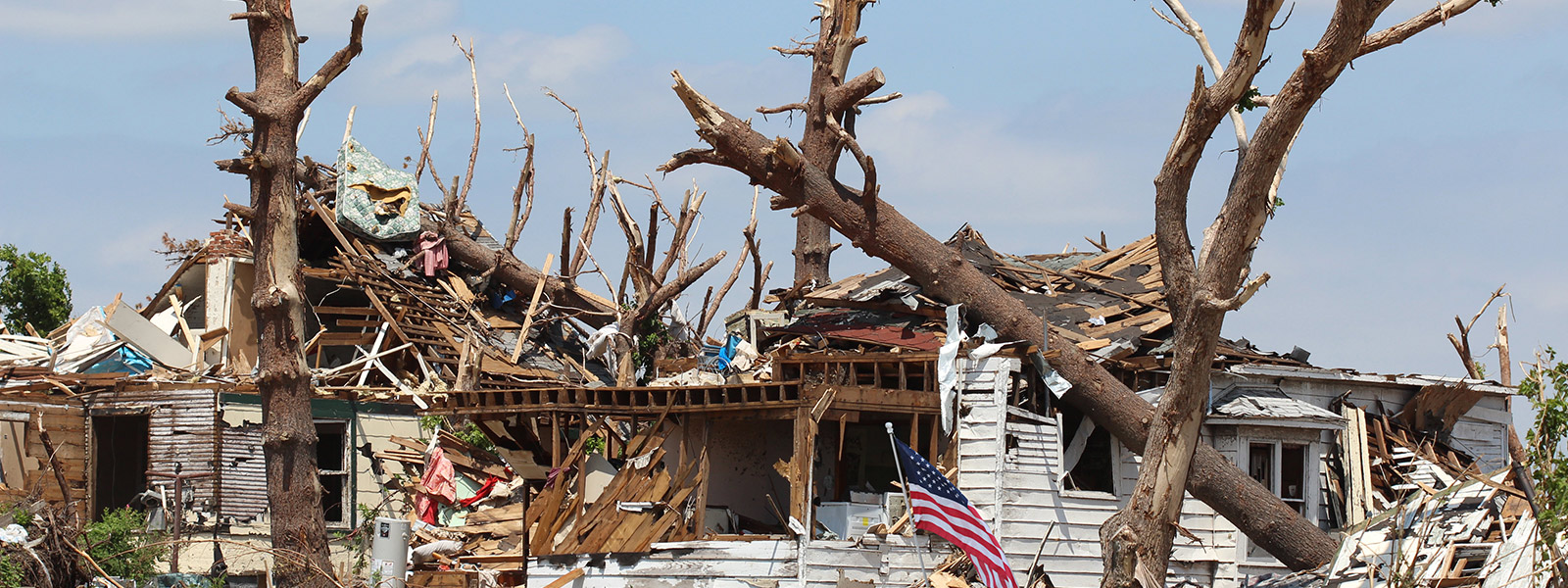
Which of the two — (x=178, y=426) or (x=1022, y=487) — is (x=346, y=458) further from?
(x=1022, y=487)

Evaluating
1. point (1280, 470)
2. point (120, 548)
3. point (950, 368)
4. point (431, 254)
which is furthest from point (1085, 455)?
point (431, 254)

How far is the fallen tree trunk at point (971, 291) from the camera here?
14.9 metres

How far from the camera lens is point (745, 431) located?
60.2 ft

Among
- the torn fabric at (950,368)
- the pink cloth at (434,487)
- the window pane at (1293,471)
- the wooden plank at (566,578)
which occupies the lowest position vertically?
the wooden plank at (566,578)

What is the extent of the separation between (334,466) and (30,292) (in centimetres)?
1434

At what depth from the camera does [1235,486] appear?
14.9 m

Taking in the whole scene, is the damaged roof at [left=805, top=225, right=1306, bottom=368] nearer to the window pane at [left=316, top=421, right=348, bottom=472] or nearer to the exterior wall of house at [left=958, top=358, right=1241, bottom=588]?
the exterior wall of house at [left=958, top=358, right=1241, bottom=588]

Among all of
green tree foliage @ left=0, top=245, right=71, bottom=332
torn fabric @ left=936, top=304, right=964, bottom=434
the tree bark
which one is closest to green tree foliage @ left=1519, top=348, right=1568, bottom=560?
torn fabric @ left=936, top=304, right=964, bottom=434

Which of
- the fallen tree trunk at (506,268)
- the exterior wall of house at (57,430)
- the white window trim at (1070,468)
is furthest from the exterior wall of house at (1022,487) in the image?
the exterior wall of house at (57,430)

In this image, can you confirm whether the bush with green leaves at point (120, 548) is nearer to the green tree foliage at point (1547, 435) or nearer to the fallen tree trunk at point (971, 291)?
the fallen tree trunk at point (971, 291)

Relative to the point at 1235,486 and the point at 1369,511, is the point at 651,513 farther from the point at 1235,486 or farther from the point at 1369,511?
the point at 1369,511

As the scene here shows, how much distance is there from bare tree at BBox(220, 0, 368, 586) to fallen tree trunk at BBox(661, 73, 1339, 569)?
161 inches

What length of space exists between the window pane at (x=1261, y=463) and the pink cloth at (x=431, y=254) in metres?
13.9

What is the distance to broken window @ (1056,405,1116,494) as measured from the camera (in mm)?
16156
